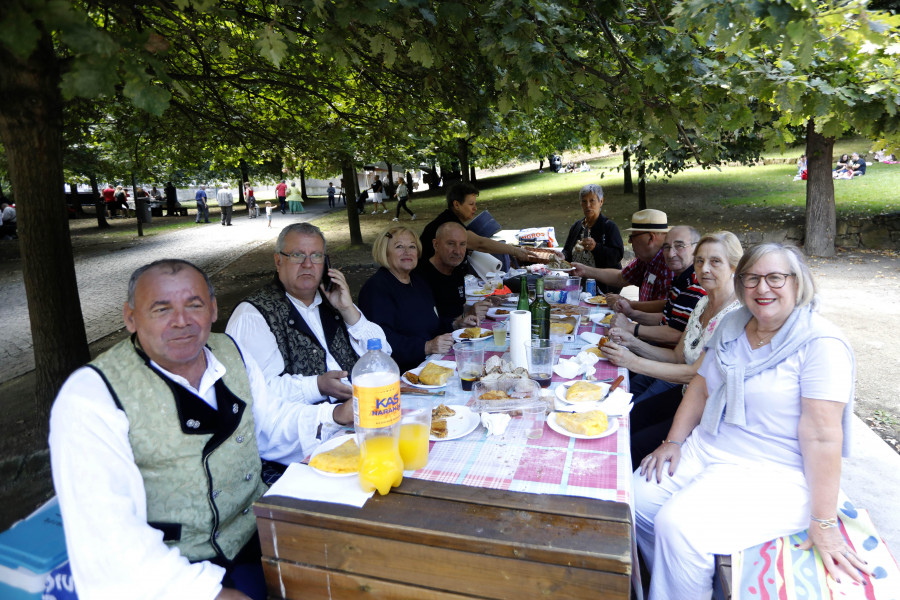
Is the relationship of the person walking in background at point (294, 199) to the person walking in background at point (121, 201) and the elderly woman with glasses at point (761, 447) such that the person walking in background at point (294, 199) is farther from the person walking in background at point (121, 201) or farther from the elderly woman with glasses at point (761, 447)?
the elderly woman with glasses at point (761, 447)

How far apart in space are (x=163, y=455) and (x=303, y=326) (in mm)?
1308

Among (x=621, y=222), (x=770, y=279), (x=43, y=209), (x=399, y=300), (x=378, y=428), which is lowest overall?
(x=378, y=428)

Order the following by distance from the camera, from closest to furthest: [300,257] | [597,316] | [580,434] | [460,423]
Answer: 1. [580,434]
2. [460,423]
3. [300,257]
4. [597,316]

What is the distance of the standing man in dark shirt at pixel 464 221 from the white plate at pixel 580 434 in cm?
311

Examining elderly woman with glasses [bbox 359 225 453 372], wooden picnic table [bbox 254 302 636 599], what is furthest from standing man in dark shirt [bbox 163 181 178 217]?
wooden picnic table [bbox 254 302 636 599]

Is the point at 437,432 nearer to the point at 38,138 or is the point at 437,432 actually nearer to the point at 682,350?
the point at 682,350

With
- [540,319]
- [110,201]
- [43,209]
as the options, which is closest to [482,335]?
[540,319]

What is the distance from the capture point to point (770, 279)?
2287 millimetres

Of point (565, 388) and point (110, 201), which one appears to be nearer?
point (565, 388)

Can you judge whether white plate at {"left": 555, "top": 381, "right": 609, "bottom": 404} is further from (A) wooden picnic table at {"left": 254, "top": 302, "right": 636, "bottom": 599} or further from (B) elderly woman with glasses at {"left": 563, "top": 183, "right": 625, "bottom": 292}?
(B) elderly woman with glasses at {"left": 563, "top": 183, "right": 625, "bottom": 292}

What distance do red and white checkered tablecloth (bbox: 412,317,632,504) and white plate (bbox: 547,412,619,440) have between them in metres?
0.02

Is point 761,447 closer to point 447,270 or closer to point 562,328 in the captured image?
point 562,328

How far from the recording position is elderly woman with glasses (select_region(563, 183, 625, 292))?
20.6 feet

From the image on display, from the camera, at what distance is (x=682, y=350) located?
3.47 m
